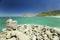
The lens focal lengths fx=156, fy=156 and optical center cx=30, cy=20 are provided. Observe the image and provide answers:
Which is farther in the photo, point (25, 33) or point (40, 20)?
point (40, 20)

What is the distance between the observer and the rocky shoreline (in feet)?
8.09

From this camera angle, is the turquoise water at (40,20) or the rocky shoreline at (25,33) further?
the turquoise water at (40,20)

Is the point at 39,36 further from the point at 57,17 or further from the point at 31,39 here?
the point at 57,17

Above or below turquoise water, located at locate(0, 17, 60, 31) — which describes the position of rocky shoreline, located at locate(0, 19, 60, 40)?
below

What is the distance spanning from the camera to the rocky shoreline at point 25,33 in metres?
2.47

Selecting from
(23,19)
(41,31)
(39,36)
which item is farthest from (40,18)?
(39,36)

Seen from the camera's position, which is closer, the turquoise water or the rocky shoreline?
the rocky shoreline

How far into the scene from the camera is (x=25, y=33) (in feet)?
8.84

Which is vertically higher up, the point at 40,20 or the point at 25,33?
the point at 40,20

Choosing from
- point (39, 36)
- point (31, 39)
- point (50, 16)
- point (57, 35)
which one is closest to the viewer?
point (31, 39)

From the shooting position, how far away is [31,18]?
13.6ft

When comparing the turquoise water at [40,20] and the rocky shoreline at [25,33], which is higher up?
the turquoise water at [40,20]

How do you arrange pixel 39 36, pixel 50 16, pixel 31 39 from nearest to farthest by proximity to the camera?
pixel 31 39 < pixel 39 36 < pixel 50 16

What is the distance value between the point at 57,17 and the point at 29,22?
818 millimetres
